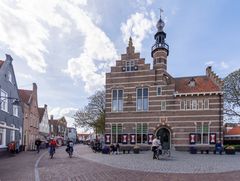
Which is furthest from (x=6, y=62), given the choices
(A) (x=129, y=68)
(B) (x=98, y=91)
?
(B) (x=98, y=91)

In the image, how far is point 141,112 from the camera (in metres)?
36.7

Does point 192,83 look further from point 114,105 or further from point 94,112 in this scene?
point 94,112

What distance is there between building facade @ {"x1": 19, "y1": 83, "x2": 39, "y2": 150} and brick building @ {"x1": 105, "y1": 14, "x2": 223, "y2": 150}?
1130cm

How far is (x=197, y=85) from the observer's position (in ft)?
117

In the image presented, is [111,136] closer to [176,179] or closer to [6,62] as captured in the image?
[6,62]

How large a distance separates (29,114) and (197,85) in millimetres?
24264

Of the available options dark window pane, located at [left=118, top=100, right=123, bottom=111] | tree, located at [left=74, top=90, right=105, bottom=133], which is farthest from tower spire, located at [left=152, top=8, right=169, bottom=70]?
tree, located at [left=74, top=90, right=105, bottom=133]

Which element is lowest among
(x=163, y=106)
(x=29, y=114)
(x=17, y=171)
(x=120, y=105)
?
(x=17, y=171)

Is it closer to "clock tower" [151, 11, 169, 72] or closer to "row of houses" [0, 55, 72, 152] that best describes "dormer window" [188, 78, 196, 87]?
"clock tower" [151, 11, 169, 72]

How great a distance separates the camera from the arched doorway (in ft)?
116

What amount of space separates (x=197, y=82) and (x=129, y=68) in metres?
9.17

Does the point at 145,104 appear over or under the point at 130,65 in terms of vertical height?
under

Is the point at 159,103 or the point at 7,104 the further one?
the point at 159,103

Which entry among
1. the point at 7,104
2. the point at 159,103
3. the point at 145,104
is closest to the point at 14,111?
the point at 7,104
